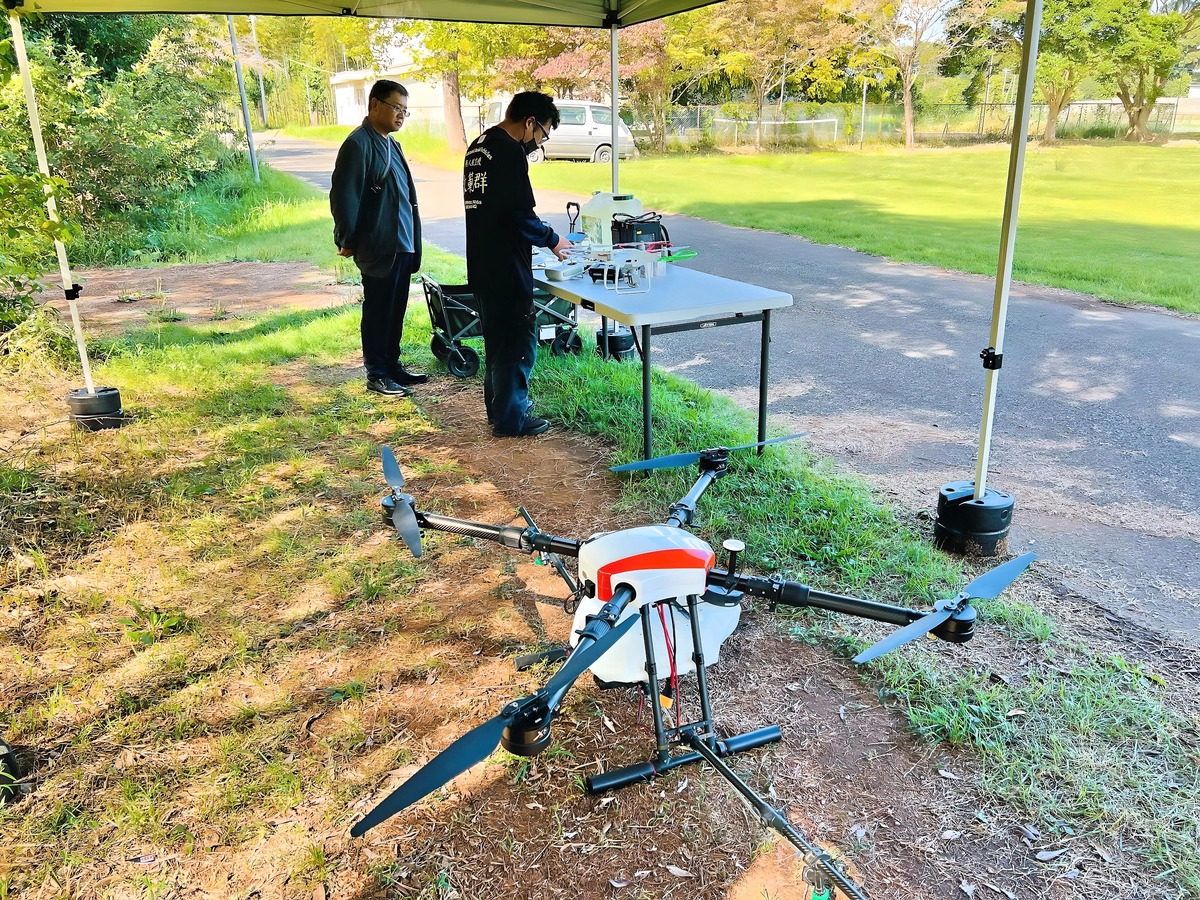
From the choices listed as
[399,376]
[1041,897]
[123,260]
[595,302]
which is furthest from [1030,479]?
[123,260]

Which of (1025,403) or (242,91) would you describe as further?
(242,91)

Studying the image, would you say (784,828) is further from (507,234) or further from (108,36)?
(108,36)

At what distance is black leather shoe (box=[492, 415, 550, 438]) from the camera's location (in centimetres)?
512

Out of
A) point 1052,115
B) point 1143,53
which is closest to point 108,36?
point 1052,115

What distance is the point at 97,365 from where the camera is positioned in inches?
259

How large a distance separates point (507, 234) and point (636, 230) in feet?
3.09

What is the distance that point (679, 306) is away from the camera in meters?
4.05

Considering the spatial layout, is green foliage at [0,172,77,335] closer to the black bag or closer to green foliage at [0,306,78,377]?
green foliage at [0,306,78,377]

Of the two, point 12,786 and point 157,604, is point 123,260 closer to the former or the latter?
point 157,604

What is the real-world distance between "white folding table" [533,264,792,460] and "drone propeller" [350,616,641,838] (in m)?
2.65

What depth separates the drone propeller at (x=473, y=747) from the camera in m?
1.24

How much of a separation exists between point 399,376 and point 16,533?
9.13 feet

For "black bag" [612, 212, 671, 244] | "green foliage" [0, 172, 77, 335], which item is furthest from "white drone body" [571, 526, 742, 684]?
"green foliage" [0, 172, 77, 335]

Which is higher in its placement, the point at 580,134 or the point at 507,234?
the point at 580,134
